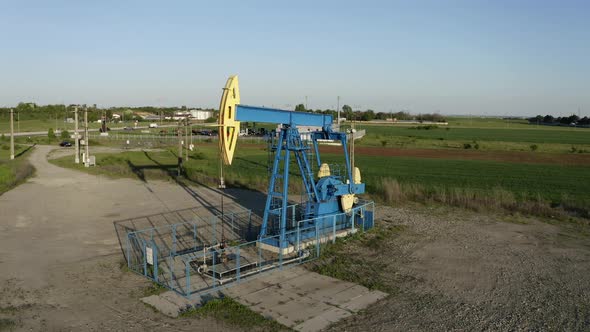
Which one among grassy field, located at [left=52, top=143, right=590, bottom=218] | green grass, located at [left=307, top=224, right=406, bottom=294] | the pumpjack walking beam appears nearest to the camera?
the pumpjack walking beam

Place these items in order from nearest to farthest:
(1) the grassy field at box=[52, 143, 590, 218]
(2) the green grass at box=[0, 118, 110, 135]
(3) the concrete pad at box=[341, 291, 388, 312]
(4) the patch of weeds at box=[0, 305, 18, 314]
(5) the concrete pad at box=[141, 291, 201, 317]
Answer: (4) the patch of weeds at box=[0, 305, 18, 314] → (5) the concrete pad at box=[141, 291, 201, 317] → (3) the concrete pad at box=[341, 291, 388, 312] → (1) the grassy field at box=[52, 143, 590, 218] → (2) the green grass at box=[0, 118, 110, 135]

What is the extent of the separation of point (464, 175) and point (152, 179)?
20.7 meters

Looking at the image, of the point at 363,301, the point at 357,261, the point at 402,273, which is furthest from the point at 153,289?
the point at 402,273

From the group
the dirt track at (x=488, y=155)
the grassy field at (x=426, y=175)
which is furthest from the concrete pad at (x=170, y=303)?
the dirt track at (x=488, y=155)

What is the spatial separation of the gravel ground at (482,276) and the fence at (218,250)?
A: 5.55 feet

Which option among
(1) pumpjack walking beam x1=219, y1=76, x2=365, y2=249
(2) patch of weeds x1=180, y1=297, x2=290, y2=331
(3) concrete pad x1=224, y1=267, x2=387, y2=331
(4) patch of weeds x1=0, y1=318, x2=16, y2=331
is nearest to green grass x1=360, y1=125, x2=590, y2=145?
(1) pumpjack walking beam x1=219, y1=76, x2=365, y2=249

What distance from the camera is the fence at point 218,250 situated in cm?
1142

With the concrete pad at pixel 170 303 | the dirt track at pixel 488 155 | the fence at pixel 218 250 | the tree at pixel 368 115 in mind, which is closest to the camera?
the concrete pad at pixel 170 303

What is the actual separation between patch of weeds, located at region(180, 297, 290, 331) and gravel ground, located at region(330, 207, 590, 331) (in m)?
1.32

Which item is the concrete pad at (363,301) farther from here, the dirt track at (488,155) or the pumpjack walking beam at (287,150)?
the dirt track at (488,155)

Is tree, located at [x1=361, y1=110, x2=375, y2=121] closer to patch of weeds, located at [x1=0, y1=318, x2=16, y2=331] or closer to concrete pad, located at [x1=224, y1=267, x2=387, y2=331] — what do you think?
concrete pad, located at [x1=224, y1=267, x2=387, y2=331]

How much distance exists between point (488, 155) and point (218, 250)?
42069 mm

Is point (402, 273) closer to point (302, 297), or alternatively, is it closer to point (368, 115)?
point (302, 297)

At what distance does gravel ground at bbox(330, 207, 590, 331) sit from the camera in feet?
30.8
